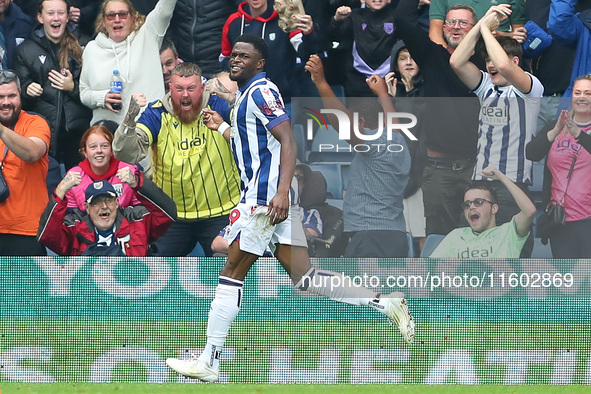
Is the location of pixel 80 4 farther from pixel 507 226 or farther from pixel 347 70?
pixel 507 226

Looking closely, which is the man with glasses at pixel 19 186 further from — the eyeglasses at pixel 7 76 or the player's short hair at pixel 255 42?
the player's short hair at pixel 255 42

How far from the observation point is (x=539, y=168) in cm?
742

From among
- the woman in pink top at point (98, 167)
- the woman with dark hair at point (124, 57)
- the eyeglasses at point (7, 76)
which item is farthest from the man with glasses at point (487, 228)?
the eyeglasses at point (7, 76)

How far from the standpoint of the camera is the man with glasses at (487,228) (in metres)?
7.35

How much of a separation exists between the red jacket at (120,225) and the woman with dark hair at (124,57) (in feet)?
3.16

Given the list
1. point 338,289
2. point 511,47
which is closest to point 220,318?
point 338,289

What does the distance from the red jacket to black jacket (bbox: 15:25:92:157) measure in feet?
3.02

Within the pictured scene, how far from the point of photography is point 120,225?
7.38 metres

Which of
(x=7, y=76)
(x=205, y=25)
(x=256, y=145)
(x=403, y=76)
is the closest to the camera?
(x=256, y=145)

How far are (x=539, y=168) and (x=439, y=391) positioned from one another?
216 centimetres

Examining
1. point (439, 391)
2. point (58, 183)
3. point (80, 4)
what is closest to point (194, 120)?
point (58, 183)

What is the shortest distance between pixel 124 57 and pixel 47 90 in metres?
0.70

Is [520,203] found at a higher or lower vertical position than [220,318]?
higher

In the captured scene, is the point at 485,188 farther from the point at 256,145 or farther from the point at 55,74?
the point at 55,74
